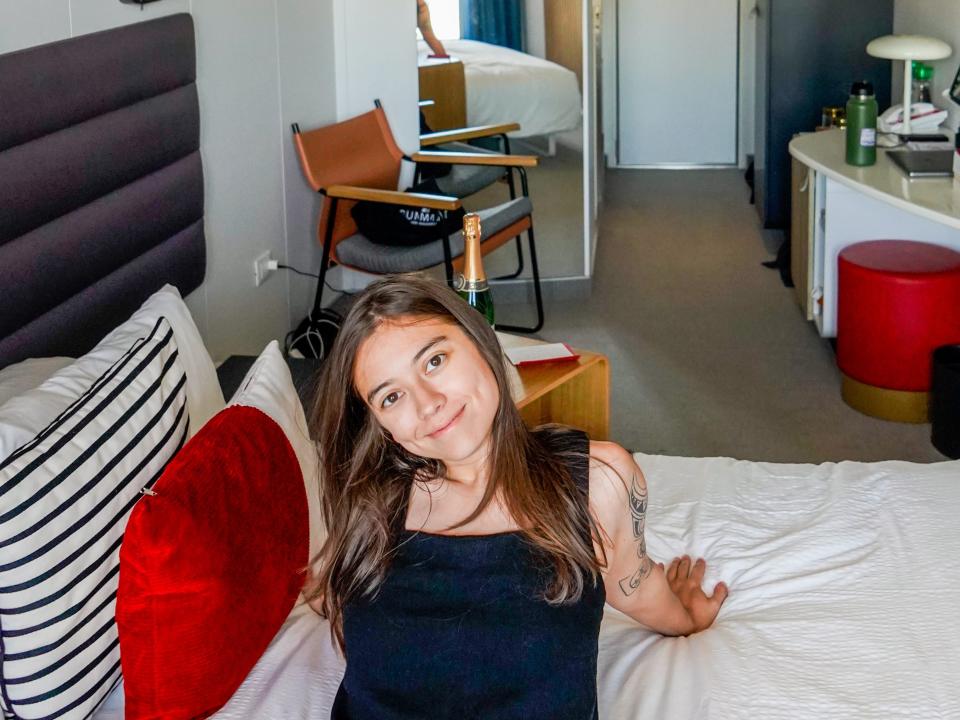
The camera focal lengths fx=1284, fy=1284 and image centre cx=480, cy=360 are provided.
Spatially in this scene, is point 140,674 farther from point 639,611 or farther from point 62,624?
point 639,611

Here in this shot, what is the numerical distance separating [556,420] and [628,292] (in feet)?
7.44

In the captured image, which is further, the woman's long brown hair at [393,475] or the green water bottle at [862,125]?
the green water bottle at [862,125]

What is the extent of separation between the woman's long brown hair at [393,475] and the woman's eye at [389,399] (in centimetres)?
6

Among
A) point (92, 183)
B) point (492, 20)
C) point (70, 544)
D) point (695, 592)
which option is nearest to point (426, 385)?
point (70, 544)

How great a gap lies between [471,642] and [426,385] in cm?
29

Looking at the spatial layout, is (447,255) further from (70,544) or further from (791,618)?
(70,544)

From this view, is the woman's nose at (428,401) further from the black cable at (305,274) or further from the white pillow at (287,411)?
the black cable at (305,274)

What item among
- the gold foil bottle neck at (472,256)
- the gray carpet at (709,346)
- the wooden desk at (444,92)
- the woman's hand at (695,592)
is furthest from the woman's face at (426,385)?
the wooden desk at (444,92)

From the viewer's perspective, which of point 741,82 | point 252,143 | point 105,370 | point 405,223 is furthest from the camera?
point 741,82

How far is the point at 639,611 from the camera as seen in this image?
5.65 ft

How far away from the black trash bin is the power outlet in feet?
6.24

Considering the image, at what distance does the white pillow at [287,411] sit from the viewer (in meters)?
1.83

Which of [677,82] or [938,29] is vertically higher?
[938,29]

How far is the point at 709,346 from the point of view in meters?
4.33
